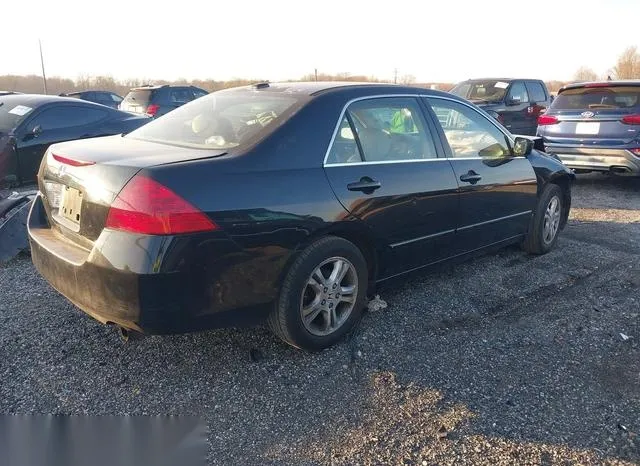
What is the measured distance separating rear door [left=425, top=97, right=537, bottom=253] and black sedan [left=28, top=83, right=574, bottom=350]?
0.7 inches

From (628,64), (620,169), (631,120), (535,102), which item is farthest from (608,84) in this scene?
(628,64)

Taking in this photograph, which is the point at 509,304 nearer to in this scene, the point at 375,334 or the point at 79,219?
the point at 375,334

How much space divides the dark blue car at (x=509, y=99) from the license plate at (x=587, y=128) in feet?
12.3

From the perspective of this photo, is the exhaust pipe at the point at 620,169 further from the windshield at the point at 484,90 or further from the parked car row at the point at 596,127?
the windshield at the point at 484,90

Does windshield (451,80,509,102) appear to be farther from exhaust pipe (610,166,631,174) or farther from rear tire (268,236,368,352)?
rear tire (268,236,368,352)

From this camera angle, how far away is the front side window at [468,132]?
165 inches

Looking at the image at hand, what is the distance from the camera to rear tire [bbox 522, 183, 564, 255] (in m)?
5.17

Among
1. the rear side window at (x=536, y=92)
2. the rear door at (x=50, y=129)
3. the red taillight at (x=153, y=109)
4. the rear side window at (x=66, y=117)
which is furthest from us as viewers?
the red taillight at (x=153, y=109)

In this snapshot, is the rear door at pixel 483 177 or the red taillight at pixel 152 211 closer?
the red taillight at pixel 152 211

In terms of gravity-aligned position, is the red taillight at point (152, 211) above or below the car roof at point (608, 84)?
below

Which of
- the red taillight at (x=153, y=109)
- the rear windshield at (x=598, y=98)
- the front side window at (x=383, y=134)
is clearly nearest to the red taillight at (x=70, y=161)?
the front side window at (x=383, y=134)

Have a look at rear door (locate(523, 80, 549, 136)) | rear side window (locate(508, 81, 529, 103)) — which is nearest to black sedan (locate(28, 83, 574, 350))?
rear side window (locate(508, 81, 529, 103))

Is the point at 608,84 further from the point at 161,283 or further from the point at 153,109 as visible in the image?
the point at 153,109

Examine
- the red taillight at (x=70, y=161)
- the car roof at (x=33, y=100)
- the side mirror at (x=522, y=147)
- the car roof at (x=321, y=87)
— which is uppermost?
the car roof at (x=321, y=87)
